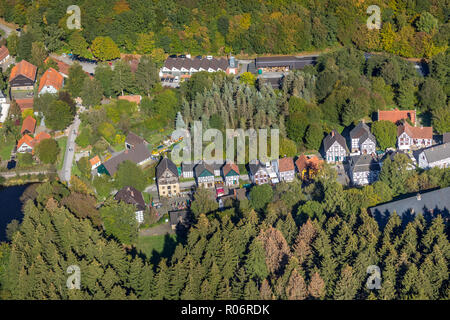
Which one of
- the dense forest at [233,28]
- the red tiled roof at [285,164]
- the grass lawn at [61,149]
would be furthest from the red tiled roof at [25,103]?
the red tiled roof at [285,164]

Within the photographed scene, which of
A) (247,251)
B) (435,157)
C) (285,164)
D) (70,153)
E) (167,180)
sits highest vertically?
(70,153)

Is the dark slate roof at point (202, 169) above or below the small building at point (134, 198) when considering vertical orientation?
above

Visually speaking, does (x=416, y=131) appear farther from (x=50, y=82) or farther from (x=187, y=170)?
(x=50, y=82)

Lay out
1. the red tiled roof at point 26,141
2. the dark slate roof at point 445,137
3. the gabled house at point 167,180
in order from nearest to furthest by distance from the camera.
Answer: the gabled house at point 167,180, the dark slate roof at point 445,137, the red tiled roof at point 26,141

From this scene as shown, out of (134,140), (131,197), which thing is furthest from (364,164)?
(134,140)

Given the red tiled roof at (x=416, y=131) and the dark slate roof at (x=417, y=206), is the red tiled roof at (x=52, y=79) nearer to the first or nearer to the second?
the red tiled roof at (x=416, y=131)

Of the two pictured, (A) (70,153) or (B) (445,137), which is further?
(A) (70,153)

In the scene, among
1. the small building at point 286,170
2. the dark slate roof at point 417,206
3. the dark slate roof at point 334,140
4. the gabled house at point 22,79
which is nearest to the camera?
the dark slate roof at point 417,206

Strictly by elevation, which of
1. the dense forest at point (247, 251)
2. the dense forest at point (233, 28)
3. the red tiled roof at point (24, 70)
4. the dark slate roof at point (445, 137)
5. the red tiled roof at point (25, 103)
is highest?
the dense forest at point (233, 28)
